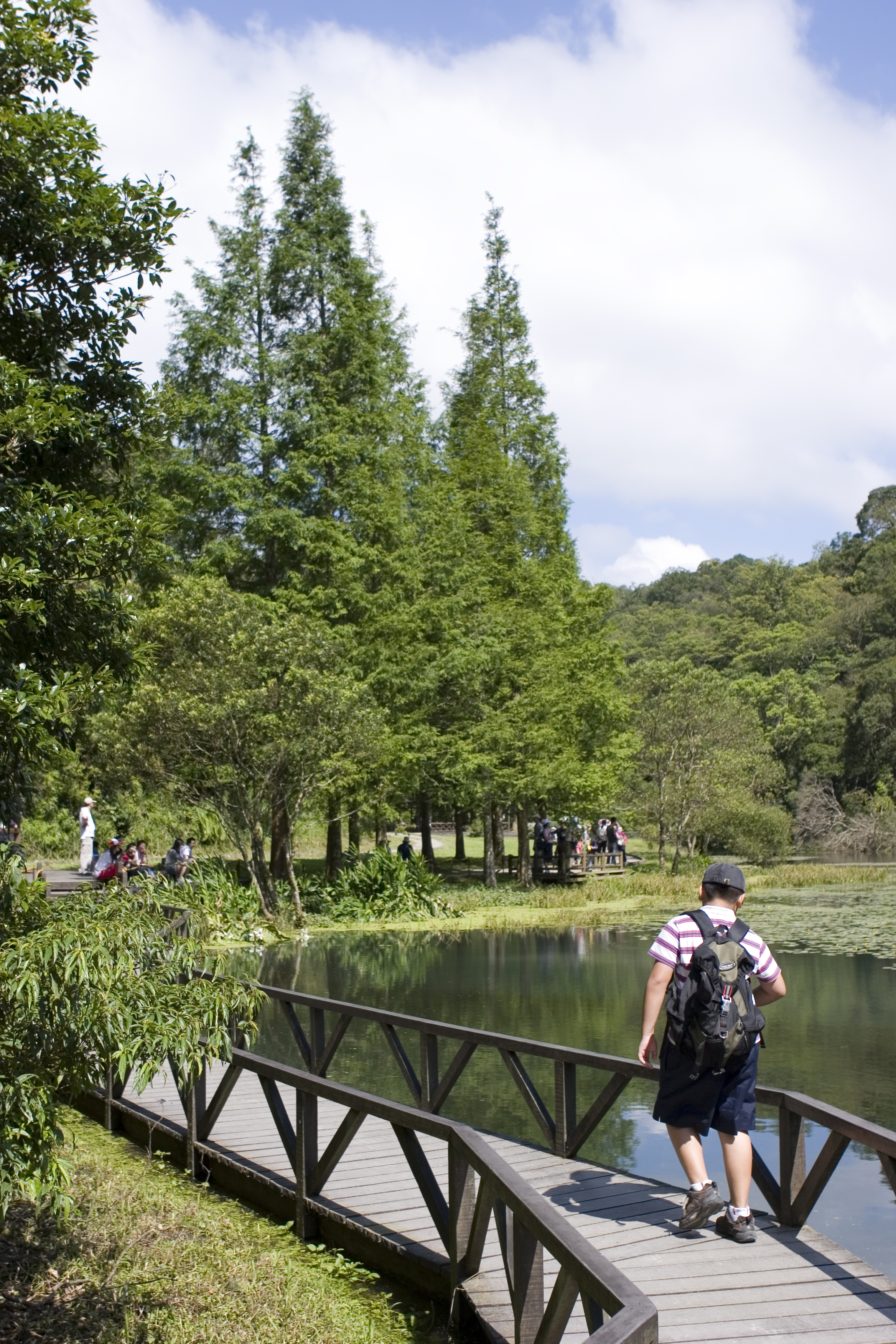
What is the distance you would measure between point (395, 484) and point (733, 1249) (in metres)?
27.4

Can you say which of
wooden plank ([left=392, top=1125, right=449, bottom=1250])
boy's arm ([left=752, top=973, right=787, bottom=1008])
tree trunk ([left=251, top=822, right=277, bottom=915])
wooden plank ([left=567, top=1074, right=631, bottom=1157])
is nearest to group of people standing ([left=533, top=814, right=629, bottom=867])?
tree trunk ([left=251, top=822, right=277, bottom=915])

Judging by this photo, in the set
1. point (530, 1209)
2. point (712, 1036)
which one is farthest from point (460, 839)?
point (530, 1209)

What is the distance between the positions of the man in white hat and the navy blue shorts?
2338 centimetres

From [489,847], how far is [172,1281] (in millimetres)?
27726

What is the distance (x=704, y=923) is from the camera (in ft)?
18.2

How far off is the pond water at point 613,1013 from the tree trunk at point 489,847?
6.60 meters

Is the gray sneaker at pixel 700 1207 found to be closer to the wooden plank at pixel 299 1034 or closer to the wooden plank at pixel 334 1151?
the wooden plank at pixel 334 1151

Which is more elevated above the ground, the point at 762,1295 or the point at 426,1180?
the point at 426,1180

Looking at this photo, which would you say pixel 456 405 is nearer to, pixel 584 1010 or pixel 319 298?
pixel 319 298

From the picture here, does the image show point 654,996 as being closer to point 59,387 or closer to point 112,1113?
point 59,387

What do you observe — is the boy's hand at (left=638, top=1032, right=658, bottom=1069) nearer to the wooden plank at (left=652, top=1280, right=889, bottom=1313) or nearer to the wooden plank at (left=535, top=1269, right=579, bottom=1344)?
the wooden plank at (left=652, top=1280, right=889, bottom=1313)

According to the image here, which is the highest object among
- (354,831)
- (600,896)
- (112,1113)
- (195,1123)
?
(354,831)

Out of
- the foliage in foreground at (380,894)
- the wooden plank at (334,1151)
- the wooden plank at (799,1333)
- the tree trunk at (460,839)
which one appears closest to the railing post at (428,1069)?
the wooden plank at (334,1151)

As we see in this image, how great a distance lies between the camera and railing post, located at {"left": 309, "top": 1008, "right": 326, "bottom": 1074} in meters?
9.43
